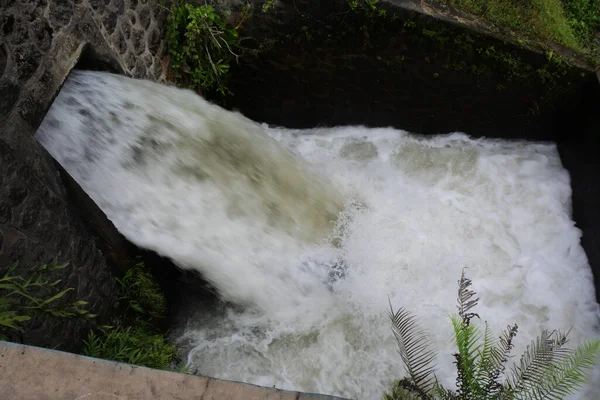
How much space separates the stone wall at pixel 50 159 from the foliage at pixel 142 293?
145 millimetres

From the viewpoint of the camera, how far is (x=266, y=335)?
160 inches

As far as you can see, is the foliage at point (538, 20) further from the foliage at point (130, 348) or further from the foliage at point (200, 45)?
the foliage at point (130, 348)

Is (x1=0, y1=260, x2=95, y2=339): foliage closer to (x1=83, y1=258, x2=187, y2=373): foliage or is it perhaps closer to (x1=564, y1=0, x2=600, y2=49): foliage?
(x1=83, y1=258, x2=187, y2=373): foliage

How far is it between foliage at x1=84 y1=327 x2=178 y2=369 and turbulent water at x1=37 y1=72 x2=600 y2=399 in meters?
0.38

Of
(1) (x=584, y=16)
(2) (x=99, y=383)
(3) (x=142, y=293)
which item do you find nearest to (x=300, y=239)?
(3) (x=142, y=293)

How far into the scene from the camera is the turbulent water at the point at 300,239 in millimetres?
3801

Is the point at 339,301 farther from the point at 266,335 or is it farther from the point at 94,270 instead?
the point at 94,270

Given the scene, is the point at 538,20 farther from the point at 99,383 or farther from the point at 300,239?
the point at 99,383

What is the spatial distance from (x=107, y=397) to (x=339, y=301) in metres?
2.29

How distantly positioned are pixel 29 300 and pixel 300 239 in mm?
2058

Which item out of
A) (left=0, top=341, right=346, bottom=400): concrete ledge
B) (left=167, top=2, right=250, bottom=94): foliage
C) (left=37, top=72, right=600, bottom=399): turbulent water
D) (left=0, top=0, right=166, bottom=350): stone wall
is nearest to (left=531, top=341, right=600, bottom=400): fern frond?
(left=37, top=72, right=600, bottom=399): turbulent water

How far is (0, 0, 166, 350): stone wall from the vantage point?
289 cm

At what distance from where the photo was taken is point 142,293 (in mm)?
4078

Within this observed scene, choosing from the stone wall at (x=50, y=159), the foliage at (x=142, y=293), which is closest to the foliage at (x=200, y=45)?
the stone wall at (x=50, y=159)
